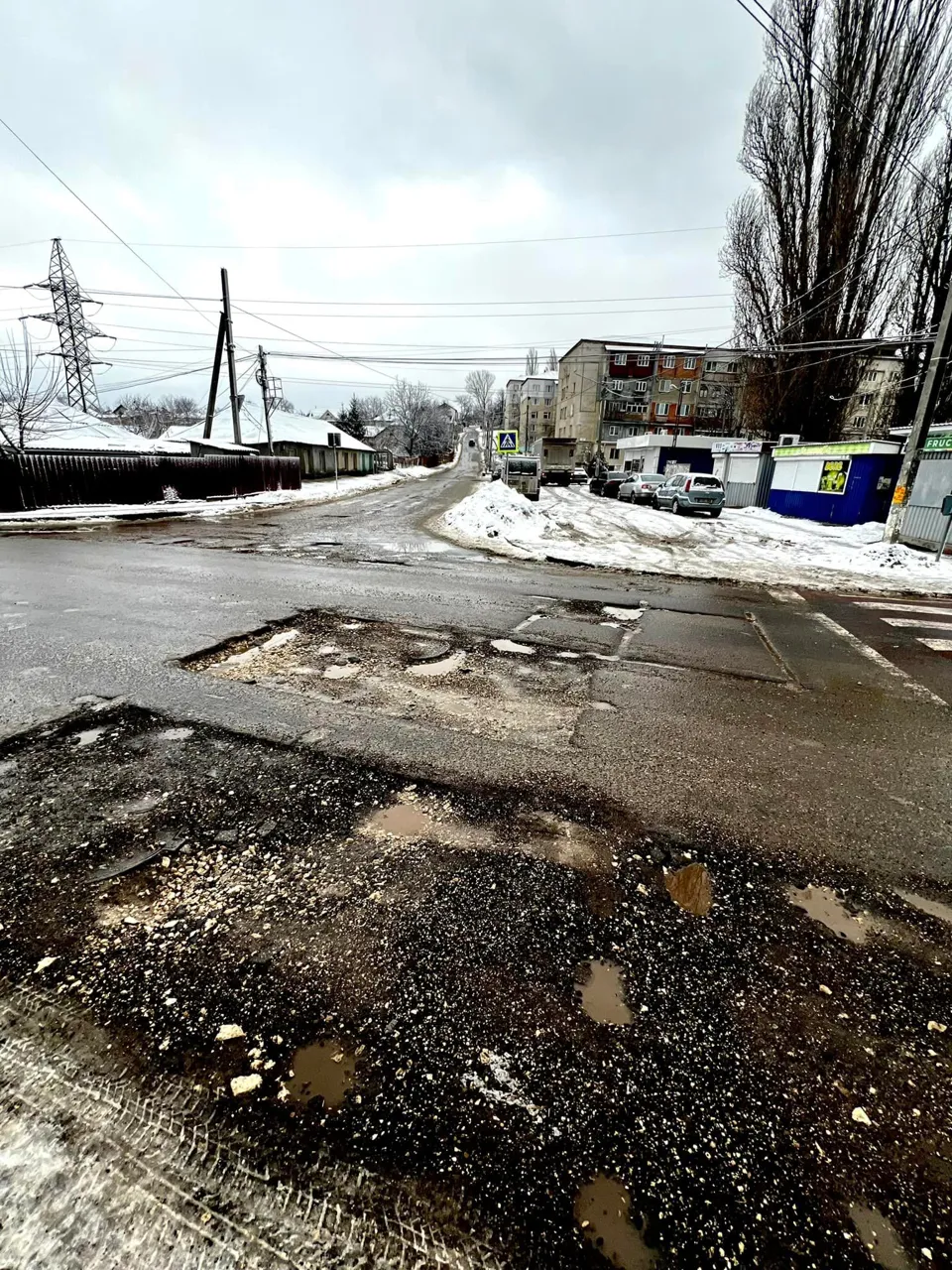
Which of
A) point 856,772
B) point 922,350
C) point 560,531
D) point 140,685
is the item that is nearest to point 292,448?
point 560,531

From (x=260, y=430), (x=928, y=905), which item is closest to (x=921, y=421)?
(x=928, y=905)

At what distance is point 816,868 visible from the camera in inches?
109

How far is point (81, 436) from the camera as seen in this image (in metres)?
27.4

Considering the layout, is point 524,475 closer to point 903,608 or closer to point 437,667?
point 903,608

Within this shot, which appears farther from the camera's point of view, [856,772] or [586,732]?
[586,732]

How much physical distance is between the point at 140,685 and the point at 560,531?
44.2 ft

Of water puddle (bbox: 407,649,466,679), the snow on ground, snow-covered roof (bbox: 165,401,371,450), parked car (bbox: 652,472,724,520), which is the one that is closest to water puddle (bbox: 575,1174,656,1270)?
water puddle (bbox: 407,649,466,679)

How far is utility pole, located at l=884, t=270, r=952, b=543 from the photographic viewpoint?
12.8 m

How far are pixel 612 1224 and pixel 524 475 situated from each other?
89.1 ft

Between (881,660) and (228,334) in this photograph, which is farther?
(228,334)

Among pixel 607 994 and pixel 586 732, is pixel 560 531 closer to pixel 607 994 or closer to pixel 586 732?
pixel 586 732

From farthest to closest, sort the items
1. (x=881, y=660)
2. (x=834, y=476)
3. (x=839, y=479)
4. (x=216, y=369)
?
(x=216, y=369), (x=834, y=476), (x=839, y=479), (x=881, y=660)

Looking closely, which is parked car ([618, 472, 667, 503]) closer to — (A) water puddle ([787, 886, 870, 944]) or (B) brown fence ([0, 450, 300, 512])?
(B) brown fence ([0, 450, 300, 512])

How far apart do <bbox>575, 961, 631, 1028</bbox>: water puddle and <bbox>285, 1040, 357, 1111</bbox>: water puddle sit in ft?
2.80
